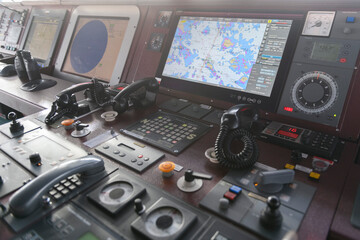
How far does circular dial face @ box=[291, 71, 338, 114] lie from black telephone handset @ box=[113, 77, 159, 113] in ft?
2.39

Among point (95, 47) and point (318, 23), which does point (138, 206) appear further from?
point (95, 47)

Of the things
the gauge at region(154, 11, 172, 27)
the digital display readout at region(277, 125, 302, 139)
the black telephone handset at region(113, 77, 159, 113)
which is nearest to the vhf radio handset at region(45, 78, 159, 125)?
the black telephone handset at region(113, 77, 159, 113)

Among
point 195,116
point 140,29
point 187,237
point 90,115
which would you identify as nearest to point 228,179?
point 187,237

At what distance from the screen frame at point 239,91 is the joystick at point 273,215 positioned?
0.61 metres

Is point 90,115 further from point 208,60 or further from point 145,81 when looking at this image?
point 208,60

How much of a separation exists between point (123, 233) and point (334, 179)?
702 millimetres

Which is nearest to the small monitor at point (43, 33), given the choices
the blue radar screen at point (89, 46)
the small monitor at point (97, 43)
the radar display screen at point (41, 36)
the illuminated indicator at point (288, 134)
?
the radar display screen at point (41, 36)

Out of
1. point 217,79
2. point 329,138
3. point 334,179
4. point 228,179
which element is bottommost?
point 228,179

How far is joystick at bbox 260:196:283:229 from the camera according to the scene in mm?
667

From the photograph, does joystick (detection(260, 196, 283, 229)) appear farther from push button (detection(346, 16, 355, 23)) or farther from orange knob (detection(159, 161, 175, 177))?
push button (detection(346, 16, 355, 23))

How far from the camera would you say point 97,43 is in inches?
80.3

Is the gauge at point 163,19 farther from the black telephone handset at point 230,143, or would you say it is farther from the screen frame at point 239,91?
the black telephone handset at point 230,143

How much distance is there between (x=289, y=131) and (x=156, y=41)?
3.41ft

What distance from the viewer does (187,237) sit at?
66 cm
